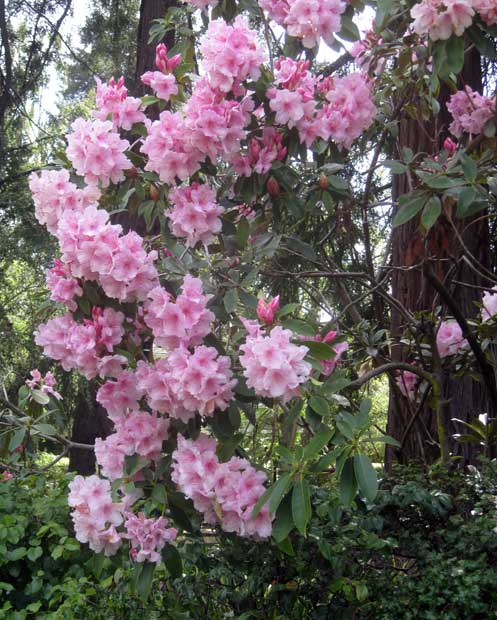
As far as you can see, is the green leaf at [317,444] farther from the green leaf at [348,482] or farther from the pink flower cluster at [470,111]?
the pink flower cluster at [470,111]

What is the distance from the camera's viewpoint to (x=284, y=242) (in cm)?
204

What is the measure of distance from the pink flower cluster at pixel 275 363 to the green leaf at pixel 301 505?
0.19 meters

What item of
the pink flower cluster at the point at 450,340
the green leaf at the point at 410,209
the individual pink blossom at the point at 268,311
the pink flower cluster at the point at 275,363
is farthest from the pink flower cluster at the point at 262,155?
the pink flower cluster at the point at 450,340

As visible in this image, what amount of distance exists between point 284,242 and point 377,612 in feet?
3.12

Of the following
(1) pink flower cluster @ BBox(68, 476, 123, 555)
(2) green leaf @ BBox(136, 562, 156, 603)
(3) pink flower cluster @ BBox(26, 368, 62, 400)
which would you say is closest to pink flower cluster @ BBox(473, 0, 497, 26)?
(1) pink flower cluster @ BBox(68, 476, 123, 555)

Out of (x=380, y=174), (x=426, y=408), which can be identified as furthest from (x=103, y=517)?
(x=380, y=174)

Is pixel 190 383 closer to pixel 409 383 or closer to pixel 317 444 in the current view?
pixel 317 444

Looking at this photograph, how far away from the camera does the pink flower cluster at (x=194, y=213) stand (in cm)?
180

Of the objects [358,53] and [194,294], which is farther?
[358,53]

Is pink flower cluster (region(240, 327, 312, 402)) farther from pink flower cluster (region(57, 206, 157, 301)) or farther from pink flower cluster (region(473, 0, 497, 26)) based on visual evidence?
pink flower cluster (region(473, 0, 497, 26))

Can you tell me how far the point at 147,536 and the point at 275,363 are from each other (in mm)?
639

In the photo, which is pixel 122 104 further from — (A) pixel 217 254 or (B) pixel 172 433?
(B) pixel 172 433

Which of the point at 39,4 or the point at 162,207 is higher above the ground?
the point at 39,4

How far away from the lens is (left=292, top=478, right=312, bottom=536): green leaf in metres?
1.40
